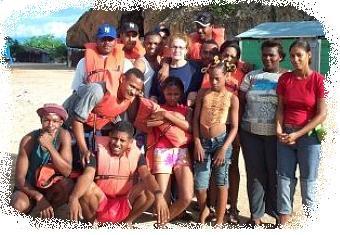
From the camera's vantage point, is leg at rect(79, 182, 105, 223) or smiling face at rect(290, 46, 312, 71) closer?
smiling face at rect(290, 46, 312, 71)

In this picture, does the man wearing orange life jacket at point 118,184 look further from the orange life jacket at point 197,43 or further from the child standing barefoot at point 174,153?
the orange life jacket at point 197,43

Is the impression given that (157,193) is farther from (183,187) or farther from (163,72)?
(163,72)

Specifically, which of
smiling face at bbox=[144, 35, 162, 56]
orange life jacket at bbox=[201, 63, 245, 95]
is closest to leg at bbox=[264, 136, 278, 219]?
orange life jacket at bbox=[201, 63, 245, 95]

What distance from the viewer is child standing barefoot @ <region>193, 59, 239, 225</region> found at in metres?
4.24

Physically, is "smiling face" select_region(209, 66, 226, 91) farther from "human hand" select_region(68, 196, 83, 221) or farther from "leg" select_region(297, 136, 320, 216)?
"human hand" select_region(68, 196, 83, 221)

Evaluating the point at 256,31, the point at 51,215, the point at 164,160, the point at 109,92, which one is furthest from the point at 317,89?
the point at 256,31

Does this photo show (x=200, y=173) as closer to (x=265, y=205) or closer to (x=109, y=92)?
(x=265, y=205)

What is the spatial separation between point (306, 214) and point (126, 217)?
1498mm

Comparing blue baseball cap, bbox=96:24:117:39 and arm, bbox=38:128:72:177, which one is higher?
blue baseball cap, bbox=96:24:117:39

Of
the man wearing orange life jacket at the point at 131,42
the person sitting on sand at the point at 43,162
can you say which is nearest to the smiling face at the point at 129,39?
the man wearing orange life jacket at the point at 131,42

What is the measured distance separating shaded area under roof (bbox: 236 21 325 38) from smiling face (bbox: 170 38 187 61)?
1229cm

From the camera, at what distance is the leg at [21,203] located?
168 inches

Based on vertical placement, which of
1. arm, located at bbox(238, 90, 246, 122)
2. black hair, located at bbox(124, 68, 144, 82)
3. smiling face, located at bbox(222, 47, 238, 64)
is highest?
smiling face, located at bbox(222, 47, 238, 64)

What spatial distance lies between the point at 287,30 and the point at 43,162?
14.3m
